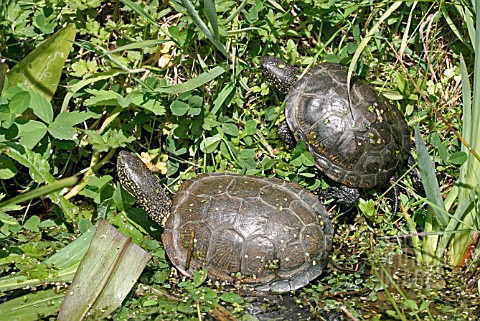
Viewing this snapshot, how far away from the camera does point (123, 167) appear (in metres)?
4.00

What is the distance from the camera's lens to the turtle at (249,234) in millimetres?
3600

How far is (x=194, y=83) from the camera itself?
12.8ft

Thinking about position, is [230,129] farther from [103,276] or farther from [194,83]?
[103,276]

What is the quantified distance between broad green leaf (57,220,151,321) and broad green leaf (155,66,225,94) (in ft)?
3.13

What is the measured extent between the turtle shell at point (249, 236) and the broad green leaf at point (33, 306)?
0.72 metres

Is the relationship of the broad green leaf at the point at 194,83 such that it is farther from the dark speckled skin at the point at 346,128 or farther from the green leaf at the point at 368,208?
the green leaf at the point at 368,208

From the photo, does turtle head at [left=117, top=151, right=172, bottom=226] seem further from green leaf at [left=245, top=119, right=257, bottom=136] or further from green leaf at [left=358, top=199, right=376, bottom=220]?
green leaf at [left=358, top=199, right=376, bottom=220]

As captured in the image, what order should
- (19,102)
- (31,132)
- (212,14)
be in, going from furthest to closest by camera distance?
(31,132) → (19,102) → (212,14)

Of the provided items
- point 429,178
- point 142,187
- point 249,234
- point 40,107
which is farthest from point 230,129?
point 429,178

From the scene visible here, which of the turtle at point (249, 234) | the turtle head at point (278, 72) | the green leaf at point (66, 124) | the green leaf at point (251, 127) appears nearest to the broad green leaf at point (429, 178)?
the turtle at point (249, 234)

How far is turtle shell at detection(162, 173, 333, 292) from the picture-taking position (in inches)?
142

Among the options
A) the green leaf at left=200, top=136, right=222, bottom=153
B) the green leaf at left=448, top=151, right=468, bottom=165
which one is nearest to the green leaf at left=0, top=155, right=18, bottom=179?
the green leaf at left=200, top=136, right=222, bottom=153

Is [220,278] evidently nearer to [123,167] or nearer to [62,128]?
[123,167]

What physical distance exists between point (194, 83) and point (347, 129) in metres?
1.04
